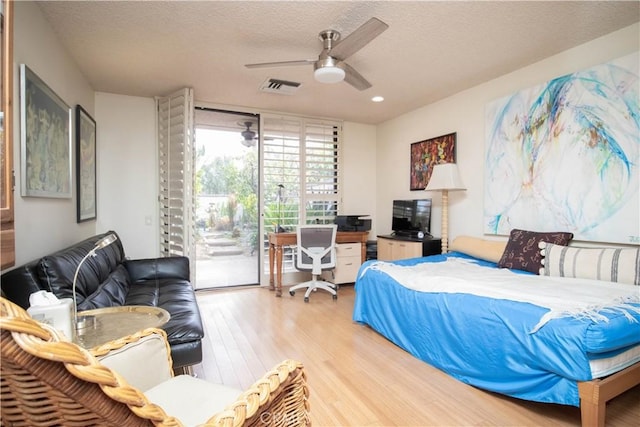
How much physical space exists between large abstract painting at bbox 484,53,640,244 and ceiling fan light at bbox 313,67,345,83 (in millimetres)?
1926

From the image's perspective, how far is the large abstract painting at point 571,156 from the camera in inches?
96.9

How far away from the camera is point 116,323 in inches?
58.7

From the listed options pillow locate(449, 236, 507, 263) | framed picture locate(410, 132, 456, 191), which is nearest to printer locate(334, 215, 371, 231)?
framed picture locate(410, 132, 456, 191)

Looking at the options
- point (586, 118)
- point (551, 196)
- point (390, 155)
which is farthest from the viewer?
point (390, 155)

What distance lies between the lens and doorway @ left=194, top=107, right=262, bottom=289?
4438mm

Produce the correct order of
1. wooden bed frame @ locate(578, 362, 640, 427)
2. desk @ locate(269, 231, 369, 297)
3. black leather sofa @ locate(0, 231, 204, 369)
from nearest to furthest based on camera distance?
1. wooden bed frame @ locate(578, 362, 640, 427)
2. black leather sofa @ locate(0, 231, 204, 369)
3. desk @ locate(269, 231, 369, 297)

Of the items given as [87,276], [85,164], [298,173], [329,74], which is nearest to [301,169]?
[298,173]

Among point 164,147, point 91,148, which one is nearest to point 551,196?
point 164,147

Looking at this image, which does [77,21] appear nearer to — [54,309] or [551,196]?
[54,309]

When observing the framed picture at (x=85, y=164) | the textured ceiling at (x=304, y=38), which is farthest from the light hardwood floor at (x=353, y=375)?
the textured ceiling at (x=304, y=38)

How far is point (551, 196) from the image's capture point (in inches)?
116

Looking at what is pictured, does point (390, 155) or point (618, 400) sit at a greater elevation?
point (390, 155)

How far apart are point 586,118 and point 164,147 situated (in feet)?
Result: 14.2

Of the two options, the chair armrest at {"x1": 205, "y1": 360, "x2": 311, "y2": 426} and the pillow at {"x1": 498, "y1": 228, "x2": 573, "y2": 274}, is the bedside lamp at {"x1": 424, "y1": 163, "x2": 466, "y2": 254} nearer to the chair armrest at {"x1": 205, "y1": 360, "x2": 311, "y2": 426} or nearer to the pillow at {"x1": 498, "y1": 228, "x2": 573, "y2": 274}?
the pillow at {"x1": 498, "y1": 228, "x2": 573, "y2": 274}
